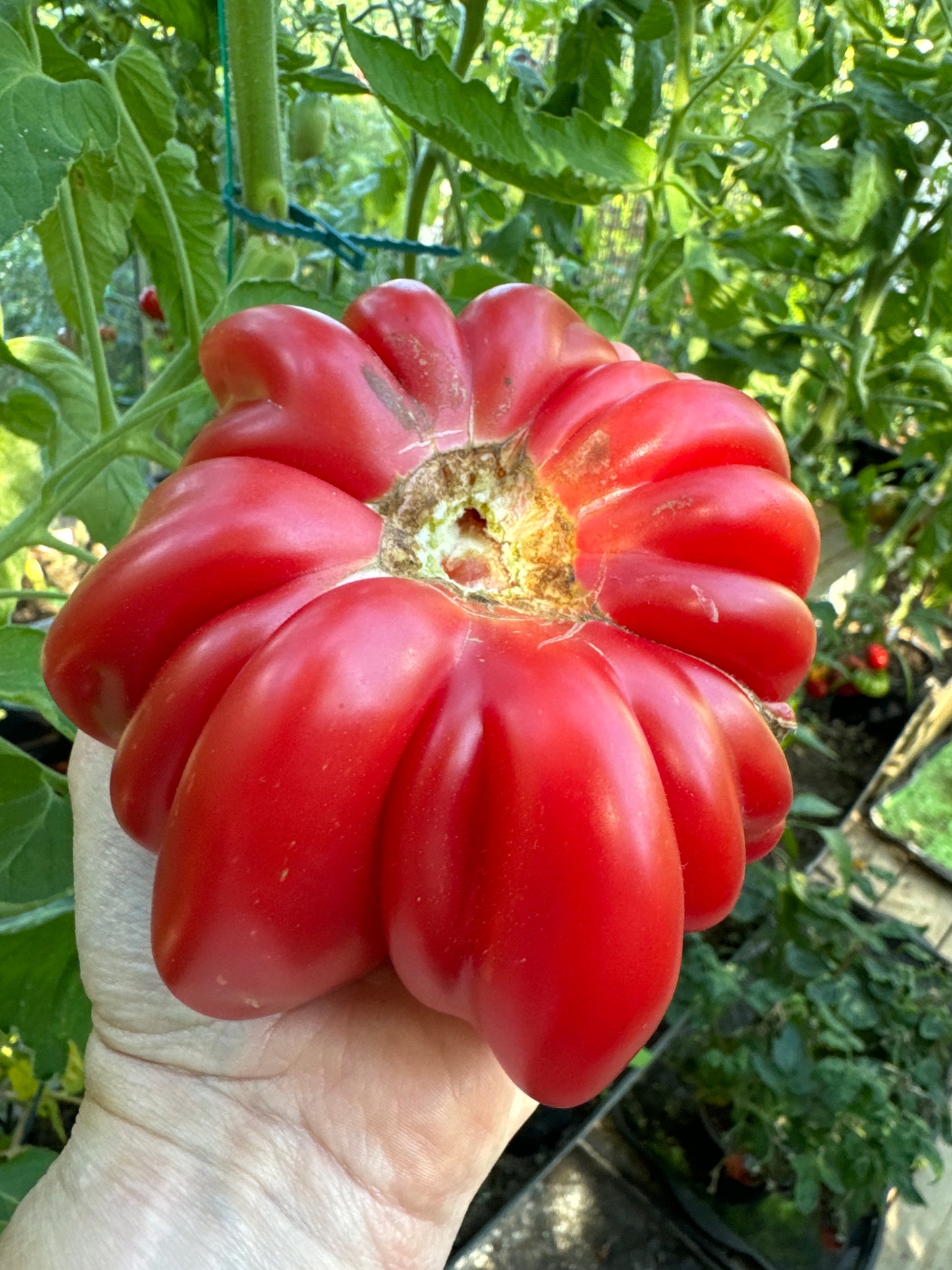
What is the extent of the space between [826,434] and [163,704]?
1.63 m

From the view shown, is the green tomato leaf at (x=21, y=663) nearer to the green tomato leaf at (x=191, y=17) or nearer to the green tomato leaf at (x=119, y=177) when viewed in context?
the green tomato leaf at (x=119, y=177)

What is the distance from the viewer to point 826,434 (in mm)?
1879

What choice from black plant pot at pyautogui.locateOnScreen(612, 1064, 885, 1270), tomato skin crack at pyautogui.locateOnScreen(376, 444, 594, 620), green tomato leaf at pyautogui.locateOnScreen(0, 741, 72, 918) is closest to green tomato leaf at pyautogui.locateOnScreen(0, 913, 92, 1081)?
green tomato leaf at pyautogui.locateOnScreen(0, 741, 72, 918)

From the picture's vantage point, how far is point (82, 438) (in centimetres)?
107

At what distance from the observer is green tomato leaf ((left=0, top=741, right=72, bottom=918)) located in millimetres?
966

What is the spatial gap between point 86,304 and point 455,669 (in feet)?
1.76

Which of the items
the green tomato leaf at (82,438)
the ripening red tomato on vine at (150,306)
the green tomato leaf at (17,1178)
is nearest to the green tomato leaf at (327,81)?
the green tomato leaf at (82,438)

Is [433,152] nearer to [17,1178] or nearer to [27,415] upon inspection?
[27,415]

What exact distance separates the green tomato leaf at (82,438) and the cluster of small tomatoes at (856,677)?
6.98 feet

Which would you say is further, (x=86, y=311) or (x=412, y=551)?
(x=86, y=311)

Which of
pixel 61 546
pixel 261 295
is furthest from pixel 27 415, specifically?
pixel 261 295

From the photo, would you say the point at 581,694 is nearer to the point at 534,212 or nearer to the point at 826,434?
the point at 534,212

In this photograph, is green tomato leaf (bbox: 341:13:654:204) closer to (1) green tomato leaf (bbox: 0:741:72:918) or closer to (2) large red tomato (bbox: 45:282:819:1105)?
(2) large red tomato (bbox: 45:282:819:1105)

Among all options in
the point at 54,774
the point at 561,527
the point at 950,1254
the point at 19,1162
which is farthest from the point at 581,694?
the point at 950,1254
